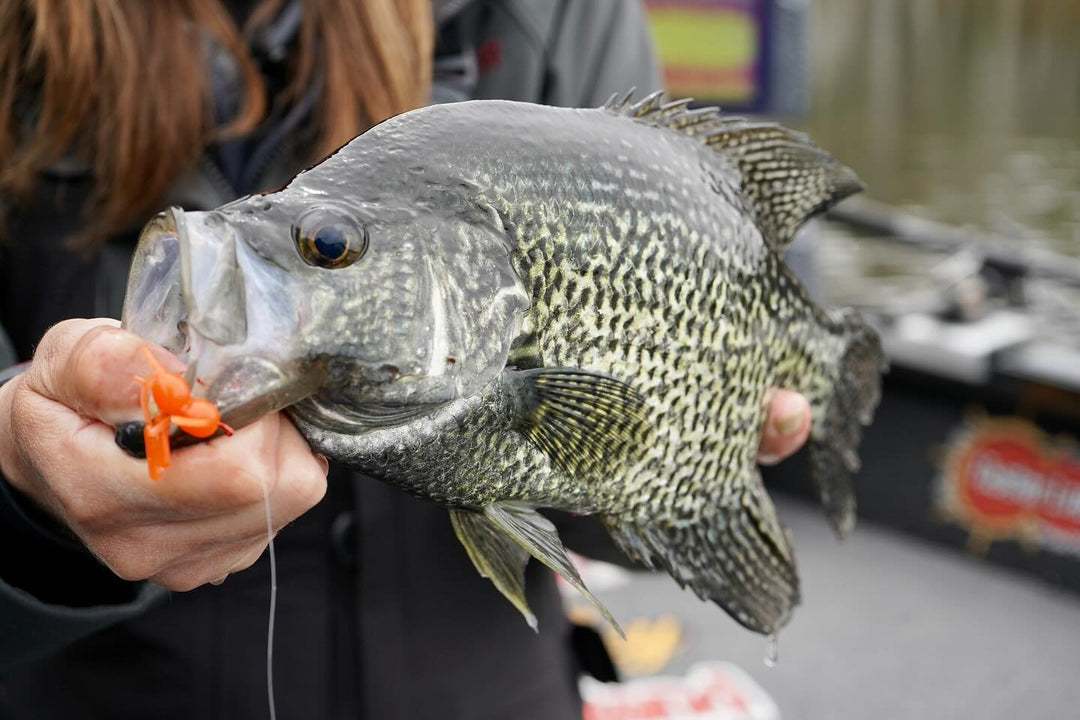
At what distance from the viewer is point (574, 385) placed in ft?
3.29

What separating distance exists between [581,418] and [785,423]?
376 mm

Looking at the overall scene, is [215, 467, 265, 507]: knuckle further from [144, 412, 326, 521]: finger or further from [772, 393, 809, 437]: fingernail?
[772, 393, 809, 437]: fingernail

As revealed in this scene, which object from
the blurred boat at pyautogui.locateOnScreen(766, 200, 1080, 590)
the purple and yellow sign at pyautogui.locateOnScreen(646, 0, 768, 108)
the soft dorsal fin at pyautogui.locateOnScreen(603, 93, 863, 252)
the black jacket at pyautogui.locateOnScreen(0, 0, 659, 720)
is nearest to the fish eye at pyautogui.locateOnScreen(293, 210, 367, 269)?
the soft dorsal fin at pyautogui.locateOnScreen(603, 93, 863, 252)

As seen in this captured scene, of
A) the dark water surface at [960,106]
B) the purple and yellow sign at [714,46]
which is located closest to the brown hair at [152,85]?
the purple and yellow sign at [714,46]

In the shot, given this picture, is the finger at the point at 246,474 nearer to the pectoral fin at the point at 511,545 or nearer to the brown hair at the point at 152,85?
the pectoral fin at the point at 511,545

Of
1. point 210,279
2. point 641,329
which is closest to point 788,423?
point 641,329

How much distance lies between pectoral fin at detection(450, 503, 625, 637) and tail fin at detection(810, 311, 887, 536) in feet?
1.65

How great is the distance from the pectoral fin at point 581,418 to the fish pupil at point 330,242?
0.67 ft

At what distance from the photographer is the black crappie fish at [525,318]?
86 centimetres

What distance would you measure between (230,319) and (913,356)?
360 cm

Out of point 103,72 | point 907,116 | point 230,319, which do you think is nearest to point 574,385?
point 230,319

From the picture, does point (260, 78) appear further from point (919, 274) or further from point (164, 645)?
point (919, 274)

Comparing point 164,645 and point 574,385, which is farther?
point 164,645

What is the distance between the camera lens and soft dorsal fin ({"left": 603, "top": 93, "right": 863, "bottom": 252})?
1.20 m
